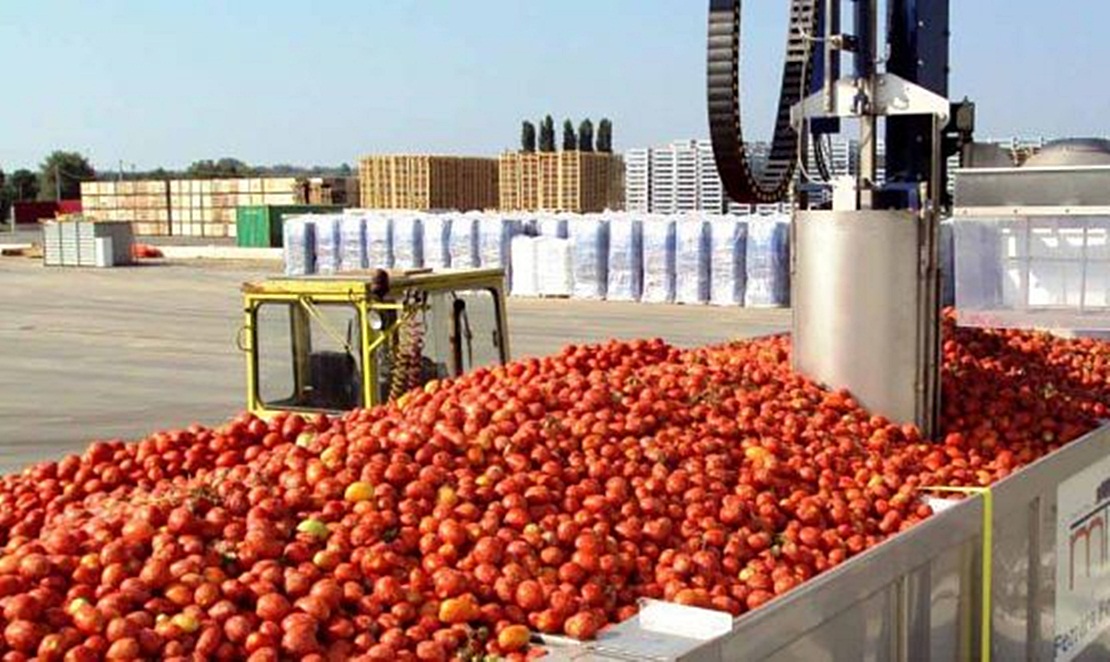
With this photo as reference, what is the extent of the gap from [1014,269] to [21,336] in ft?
65.1

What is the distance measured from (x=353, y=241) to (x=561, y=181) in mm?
6135

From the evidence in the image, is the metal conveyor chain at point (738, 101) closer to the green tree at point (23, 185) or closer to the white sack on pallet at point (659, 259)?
the white sack on pallet at point (659, 259)

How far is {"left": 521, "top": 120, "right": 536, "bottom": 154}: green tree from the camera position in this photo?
40812 millimetres

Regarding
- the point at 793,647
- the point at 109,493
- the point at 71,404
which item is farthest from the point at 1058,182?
the point at 71,404

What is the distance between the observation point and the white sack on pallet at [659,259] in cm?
2533

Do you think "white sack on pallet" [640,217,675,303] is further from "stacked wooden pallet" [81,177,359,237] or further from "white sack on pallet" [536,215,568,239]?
"stacked wooden pallet" [81,177,359,237]

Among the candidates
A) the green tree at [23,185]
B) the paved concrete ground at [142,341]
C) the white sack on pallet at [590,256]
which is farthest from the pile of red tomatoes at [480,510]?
the green tree at [23,185]

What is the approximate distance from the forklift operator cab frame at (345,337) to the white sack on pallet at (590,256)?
18096mm

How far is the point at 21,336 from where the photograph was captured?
74.6ft

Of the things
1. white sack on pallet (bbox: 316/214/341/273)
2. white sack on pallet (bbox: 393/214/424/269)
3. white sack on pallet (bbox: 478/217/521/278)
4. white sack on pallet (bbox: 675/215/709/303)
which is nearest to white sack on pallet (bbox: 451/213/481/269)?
white sack on pallet (bbox: 478/217/521/278)

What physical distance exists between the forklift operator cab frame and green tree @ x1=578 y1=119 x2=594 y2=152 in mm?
31510

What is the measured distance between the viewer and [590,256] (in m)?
26.6

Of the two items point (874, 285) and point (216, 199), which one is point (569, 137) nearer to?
point (216, 199)

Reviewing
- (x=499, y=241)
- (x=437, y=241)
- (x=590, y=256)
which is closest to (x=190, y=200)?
(x=437, y=241)
